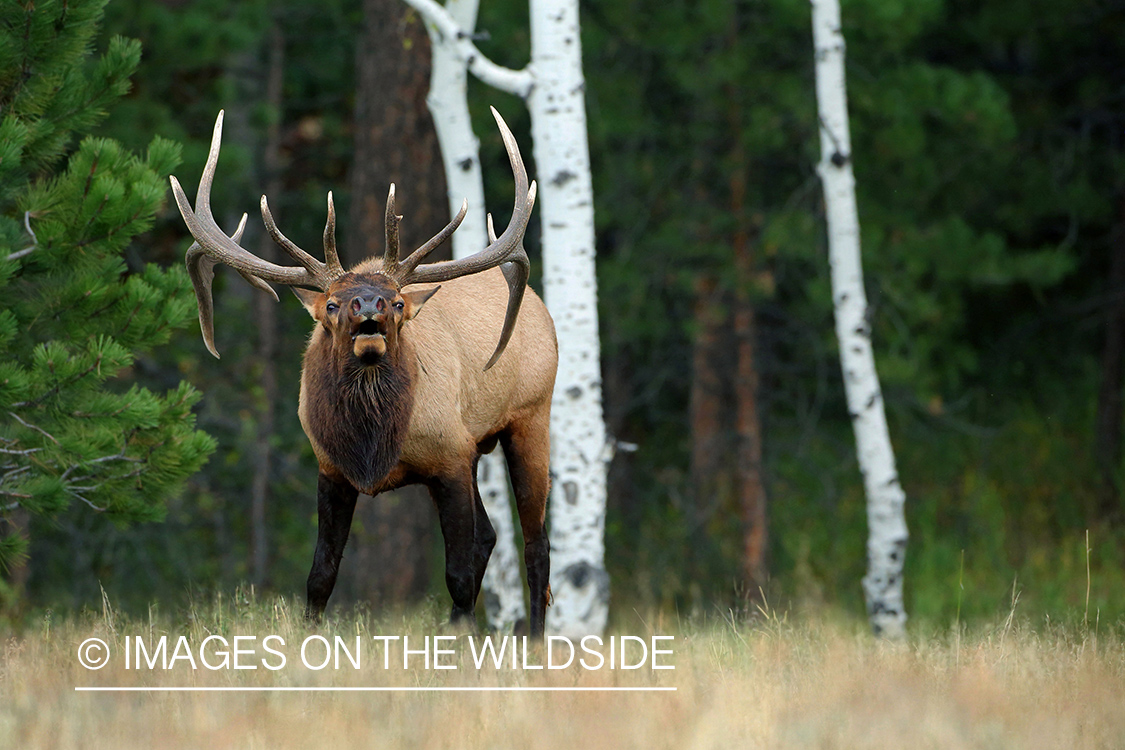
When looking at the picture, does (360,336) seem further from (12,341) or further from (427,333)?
(12,341)

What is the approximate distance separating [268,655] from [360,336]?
1244 millimetres

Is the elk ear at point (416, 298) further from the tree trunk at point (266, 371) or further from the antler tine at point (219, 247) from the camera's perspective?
the tree trunk at point (266, 371)

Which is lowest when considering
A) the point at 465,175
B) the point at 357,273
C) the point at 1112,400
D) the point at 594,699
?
the point at 594,699

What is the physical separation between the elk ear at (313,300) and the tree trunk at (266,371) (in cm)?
631

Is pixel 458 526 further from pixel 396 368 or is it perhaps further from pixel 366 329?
pixel 366 329

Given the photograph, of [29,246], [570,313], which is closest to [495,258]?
[570,313]

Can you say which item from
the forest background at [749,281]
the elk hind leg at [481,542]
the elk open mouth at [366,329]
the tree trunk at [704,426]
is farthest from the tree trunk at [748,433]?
the elk open mouth at [366,329]

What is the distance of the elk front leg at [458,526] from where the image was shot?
4.96 metres

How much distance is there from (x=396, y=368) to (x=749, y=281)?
21.9 feet

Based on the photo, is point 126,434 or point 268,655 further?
point 126,434

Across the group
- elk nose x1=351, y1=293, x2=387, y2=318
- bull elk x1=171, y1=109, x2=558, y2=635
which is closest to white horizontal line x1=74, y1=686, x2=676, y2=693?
bull elk x1=171, y1=109, x2=558, y2=635

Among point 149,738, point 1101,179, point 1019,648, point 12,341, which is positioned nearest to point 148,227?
point 12,341

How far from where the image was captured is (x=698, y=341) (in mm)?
11867

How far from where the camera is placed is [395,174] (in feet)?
29.3
